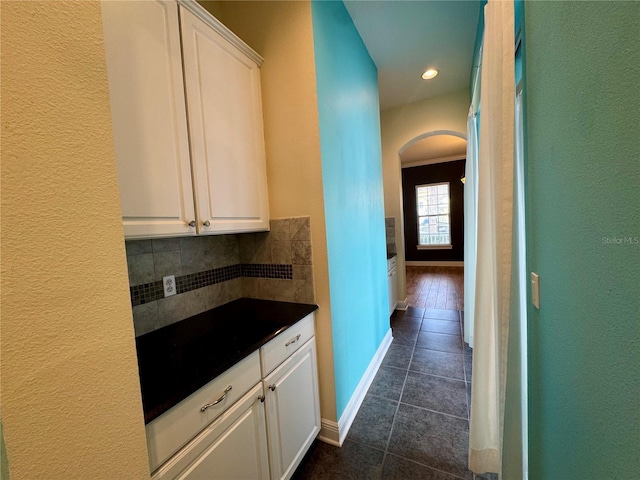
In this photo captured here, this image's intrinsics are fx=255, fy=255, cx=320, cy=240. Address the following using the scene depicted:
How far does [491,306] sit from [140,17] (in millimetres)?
Answer: 1956

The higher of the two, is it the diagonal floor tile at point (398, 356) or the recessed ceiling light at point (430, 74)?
the recessed ceiling light at point (430, 74)

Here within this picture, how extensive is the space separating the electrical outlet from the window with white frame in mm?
7078

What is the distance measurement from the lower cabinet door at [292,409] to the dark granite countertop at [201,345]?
0.21 meters

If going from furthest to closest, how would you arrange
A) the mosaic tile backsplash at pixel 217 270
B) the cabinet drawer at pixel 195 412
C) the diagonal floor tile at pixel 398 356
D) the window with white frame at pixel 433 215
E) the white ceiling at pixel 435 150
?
the window with white frame at pixel 433 215, the white ceiling at pixel 435 150, the diagonal floor tile at pixel 398 356, the mosaic tile backsplash at pixel 217 270, the cabinet drawer at pixel 195 412

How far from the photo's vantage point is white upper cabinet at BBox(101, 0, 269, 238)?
0.96 meters

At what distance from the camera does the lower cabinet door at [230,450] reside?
0.84 m

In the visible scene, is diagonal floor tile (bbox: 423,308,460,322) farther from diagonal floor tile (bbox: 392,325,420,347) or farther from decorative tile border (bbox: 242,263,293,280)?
decorative tile border (bbox: 242,263,293,280)

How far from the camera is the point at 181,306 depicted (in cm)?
144

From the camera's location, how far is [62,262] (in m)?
0.48

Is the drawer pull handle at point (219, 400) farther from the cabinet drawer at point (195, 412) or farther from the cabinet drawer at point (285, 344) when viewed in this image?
the cabinet drawer at point (285, 344)

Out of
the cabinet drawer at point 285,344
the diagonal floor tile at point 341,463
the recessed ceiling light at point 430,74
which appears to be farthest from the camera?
the recessed ceiling light at point 430,74

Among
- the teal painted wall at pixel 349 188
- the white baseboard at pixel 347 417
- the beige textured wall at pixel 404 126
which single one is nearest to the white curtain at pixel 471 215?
the teal painted wall at pixel 349 188

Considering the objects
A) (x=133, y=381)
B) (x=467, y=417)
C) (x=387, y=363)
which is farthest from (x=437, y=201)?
(x=133, y=381)

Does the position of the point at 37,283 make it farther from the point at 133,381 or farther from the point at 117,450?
the point at 117,450
